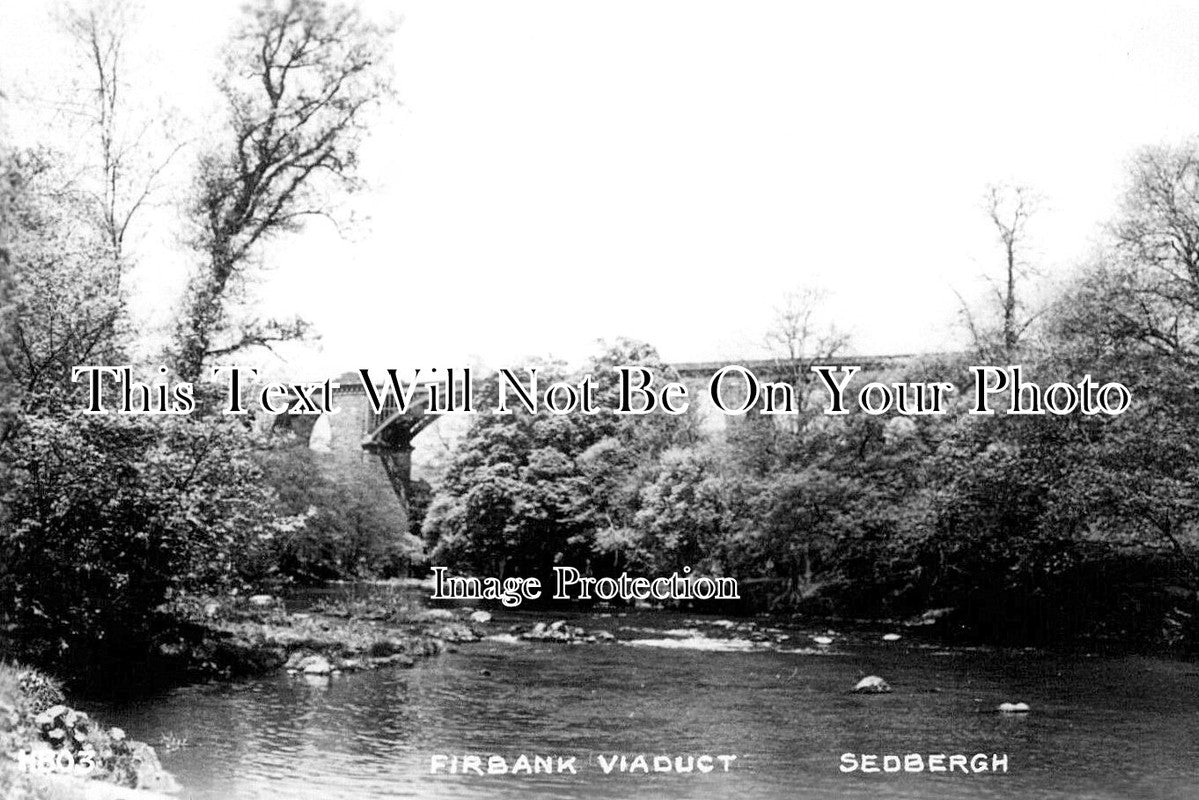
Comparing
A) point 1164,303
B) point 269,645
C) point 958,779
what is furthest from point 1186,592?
point 269,645

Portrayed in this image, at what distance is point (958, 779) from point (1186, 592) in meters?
9.40

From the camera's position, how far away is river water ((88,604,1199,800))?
25.1 ft

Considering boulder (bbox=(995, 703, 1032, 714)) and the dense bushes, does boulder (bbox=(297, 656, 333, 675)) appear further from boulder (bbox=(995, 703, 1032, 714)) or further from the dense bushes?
boulder (bbox=(995, 703, 1032, 714))

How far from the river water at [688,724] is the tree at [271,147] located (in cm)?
337

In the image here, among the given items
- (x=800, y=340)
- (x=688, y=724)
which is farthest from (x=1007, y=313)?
(x=688, y=724)

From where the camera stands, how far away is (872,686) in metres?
11.3

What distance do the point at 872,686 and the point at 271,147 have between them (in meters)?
8.02

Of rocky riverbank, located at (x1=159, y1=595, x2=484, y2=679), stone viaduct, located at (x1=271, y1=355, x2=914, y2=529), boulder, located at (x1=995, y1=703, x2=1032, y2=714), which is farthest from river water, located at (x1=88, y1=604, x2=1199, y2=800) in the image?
stone viaduct, located at (x1=271, y1=355, x2=914, y2=529)

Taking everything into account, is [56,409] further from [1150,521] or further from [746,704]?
[1150,521]

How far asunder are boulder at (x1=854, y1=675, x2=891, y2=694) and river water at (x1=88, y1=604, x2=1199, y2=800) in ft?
0.51

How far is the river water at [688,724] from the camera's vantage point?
25.1 feet

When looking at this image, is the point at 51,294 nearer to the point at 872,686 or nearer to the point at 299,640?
the point at 299,640

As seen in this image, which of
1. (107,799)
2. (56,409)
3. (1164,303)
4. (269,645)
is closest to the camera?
(107,799)

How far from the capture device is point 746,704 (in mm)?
10531
